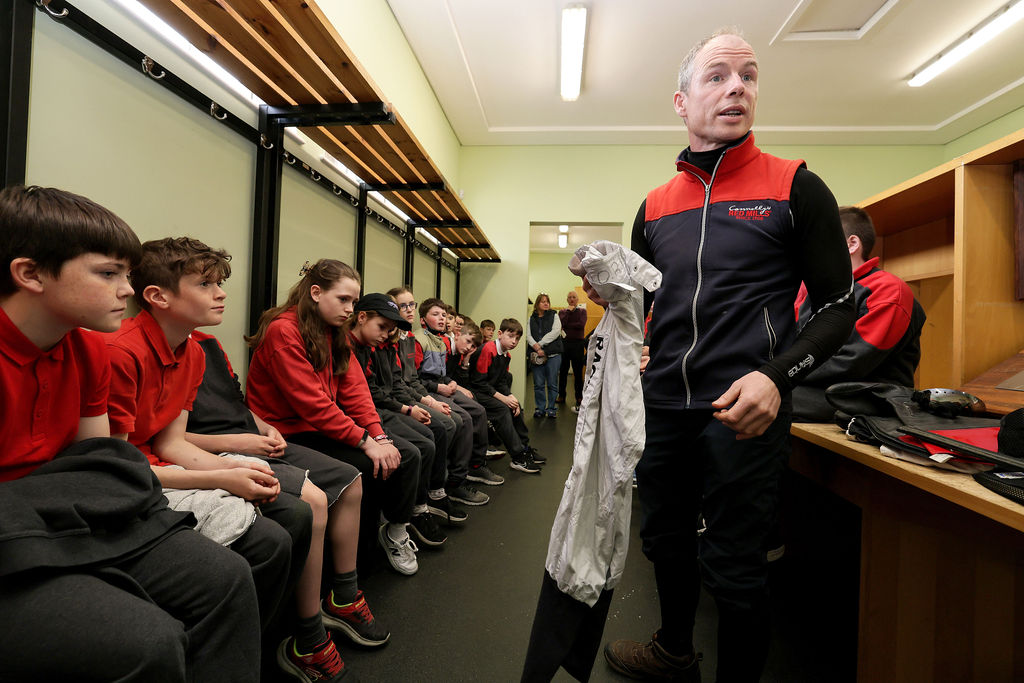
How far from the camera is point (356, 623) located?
1399mm

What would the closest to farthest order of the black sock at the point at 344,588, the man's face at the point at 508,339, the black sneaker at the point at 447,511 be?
the black sock at the point at 344,588
the black sneaker at the point at 447,511
the man's face at the point at 508,339

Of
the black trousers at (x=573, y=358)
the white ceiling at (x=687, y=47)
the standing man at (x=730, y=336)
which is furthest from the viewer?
the black trousers at (x=573, y=358)

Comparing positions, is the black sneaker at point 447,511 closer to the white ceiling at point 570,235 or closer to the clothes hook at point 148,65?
the clothes hook at point 148,65

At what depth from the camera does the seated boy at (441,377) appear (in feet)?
10.3

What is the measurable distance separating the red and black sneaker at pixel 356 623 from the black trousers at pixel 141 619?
55cm

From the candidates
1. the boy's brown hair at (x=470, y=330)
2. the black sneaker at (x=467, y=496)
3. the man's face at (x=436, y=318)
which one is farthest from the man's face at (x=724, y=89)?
the boy's brown hair at (x=470, y=330)

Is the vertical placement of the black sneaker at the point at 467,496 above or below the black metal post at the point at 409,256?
below

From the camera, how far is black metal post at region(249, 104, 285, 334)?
2033 millimetres

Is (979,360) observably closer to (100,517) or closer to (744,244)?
(744,244)

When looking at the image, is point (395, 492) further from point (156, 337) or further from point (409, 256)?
point (409, 256)

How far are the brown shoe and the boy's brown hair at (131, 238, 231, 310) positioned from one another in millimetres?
1612

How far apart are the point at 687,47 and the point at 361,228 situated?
3241 millimetres

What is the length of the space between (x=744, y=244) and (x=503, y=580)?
1523mm

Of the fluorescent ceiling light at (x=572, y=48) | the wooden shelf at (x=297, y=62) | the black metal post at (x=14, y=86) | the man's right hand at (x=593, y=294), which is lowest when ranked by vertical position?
the man's right hand at (x=593, y=294)
